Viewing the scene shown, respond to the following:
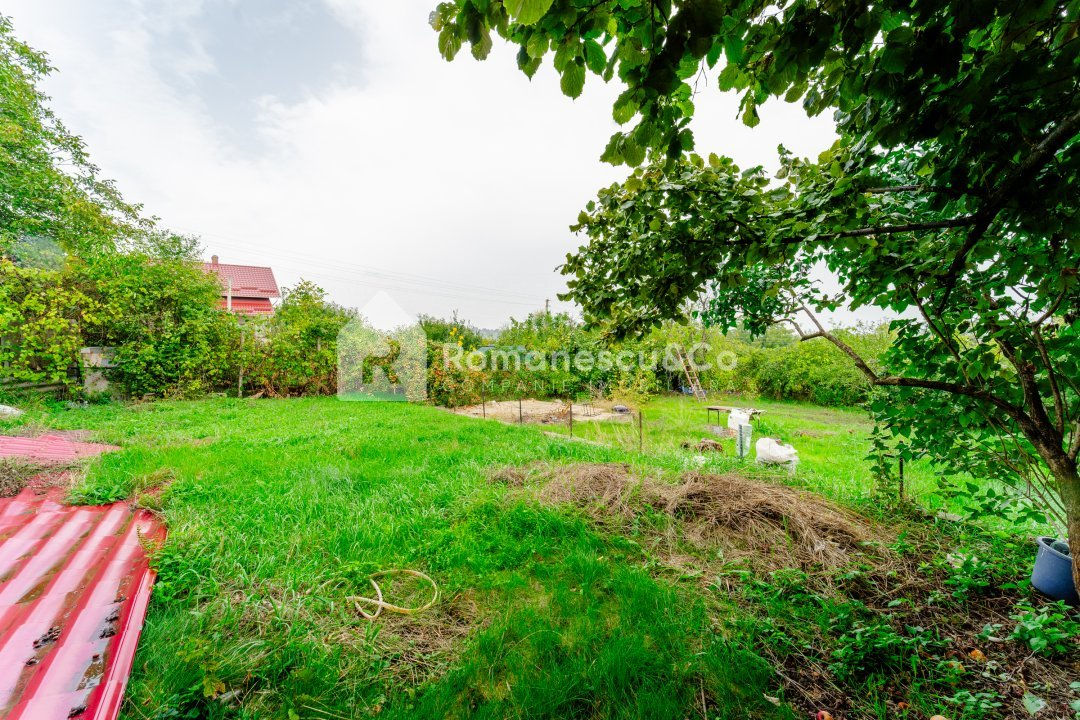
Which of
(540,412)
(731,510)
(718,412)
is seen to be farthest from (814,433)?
(731,510)

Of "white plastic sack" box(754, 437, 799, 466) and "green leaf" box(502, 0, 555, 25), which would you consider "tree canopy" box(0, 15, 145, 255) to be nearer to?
"green leaf" box(502, 0, 555, 25)

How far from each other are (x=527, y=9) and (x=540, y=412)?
919 centimetres

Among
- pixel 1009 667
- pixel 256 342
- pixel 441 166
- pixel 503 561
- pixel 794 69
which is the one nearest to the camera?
pixel 794 69

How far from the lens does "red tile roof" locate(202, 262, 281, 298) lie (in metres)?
22.9

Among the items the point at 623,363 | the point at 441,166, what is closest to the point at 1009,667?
the point at 623,363

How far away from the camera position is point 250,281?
78.1 feet

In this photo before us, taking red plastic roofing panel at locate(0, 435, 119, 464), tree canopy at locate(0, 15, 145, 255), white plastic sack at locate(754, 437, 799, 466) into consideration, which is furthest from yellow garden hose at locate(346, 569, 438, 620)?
tree canopy at locate(0, 15, 145, 255)

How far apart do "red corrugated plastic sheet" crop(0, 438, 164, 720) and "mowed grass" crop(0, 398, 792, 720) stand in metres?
0.12

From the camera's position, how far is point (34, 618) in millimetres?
1557

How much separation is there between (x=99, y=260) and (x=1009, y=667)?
13.2 metres

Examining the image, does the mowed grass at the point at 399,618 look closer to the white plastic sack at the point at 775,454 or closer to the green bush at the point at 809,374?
the white plastic sack at the point at 775,454

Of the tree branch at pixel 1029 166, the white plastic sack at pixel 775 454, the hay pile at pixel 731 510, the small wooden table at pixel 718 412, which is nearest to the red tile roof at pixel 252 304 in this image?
the small wooden table at pixel 718 412

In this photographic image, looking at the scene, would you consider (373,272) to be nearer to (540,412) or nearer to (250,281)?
(250,281)

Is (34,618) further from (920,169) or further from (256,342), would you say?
(256,342)
